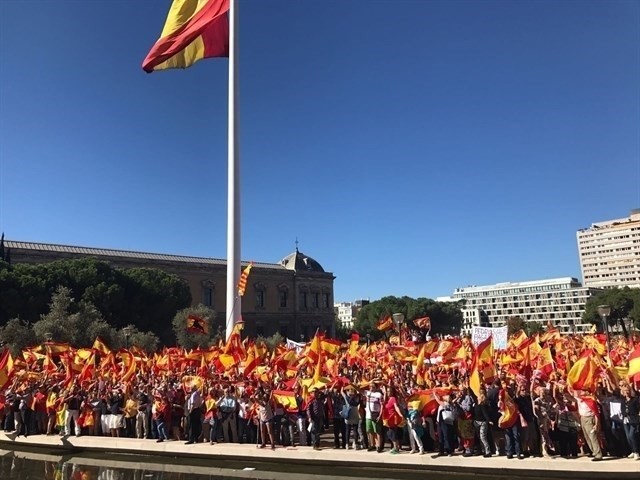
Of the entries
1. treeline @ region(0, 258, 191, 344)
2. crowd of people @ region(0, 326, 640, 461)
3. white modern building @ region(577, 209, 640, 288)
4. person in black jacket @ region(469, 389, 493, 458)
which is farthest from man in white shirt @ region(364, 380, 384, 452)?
white modern building @ region(577, 209, 640, 288)

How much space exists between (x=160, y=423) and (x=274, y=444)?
307 centimetres

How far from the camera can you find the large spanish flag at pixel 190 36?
20078 mm

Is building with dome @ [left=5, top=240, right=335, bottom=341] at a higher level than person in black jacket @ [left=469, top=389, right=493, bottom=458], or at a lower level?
higher

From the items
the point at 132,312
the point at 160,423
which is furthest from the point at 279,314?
the point at 160,423

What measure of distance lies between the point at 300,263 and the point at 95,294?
47731 millimetres

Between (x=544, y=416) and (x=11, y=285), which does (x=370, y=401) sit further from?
(x=11, y=285)

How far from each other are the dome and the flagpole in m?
70.9

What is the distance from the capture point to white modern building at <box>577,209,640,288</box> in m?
151

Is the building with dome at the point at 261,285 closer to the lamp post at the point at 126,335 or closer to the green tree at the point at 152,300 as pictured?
the green tree at the point at 152,300

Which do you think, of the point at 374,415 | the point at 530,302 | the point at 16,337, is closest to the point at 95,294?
the point at 16,337

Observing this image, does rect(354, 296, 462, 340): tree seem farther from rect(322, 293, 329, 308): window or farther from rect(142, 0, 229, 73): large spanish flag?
rect(142, 0, 229, 73): large spanish flag

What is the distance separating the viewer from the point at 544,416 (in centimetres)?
1052

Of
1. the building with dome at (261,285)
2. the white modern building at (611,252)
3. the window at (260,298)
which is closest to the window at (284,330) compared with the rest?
the building with dome at (261,285)

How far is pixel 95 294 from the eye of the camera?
48656 millimetres
